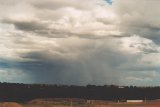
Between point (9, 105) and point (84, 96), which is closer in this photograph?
point (9, 105)

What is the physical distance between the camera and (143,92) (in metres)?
174

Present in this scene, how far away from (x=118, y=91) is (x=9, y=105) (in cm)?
11823

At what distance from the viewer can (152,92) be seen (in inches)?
6983

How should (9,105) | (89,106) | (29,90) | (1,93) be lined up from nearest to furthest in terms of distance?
(9,105) < (89,106) < (1,93) < (29,90)

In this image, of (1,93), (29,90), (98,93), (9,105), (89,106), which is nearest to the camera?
(9,105)

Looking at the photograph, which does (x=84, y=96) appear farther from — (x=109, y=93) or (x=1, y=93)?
(x=1, y=93)

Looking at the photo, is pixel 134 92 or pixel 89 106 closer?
pixel 89 106

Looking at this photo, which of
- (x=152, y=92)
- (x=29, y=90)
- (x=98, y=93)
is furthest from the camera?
(x=152, y=92)

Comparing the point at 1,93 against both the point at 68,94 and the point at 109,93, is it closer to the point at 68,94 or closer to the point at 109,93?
the point at 68,94

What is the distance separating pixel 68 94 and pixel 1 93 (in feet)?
119

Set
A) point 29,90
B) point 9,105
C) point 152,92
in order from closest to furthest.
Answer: point 9,105 → point 29,90 → point 152,92

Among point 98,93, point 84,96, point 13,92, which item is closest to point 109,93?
point 98,93

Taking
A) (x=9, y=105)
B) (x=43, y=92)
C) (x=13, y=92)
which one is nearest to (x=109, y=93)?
(x=43, y=92)

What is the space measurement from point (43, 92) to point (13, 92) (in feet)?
72.9
